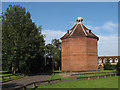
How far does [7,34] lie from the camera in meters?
34.4

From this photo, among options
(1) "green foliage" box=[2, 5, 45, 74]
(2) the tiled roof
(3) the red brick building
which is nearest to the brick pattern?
(3) the red brick building

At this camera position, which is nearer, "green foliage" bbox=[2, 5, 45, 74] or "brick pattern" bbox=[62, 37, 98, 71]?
"green foliage" bbox=[2, 5, 45, 74]

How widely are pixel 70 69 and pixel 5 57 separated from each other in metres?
19.4

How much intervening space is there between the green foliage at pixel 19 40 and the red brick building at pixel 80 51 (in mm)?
11717

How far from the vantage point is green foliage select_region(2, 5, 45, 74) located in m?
31.7

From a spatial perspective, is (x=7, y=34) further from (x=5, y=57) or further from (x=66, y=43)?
(x=66, y=43)

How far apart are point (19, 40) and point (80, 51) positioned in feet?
64.8

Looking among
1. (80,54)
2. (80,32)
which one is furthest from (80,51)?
(80,32)

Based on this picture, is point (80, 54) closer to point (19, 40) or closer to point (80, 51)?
point (80, 51)

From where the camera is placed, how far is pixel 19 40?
31797mm

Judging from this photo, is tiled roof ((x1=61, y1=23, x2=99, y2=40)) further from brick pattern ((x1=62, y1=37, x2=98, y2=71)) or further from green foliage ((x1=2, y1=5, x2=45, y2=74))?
green foliage ((x1=2, y1=5, x2=45, y2=74))

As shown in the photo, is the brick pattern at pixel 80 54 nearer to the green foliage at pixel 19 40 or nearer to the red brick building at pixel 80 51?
the red brick building at pixel 80 51

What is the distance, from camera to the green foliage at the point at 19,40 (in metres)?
31.7

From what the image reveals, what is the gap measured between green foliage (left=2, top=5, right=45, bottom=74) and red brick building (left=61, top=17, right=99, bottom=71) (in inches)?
461
